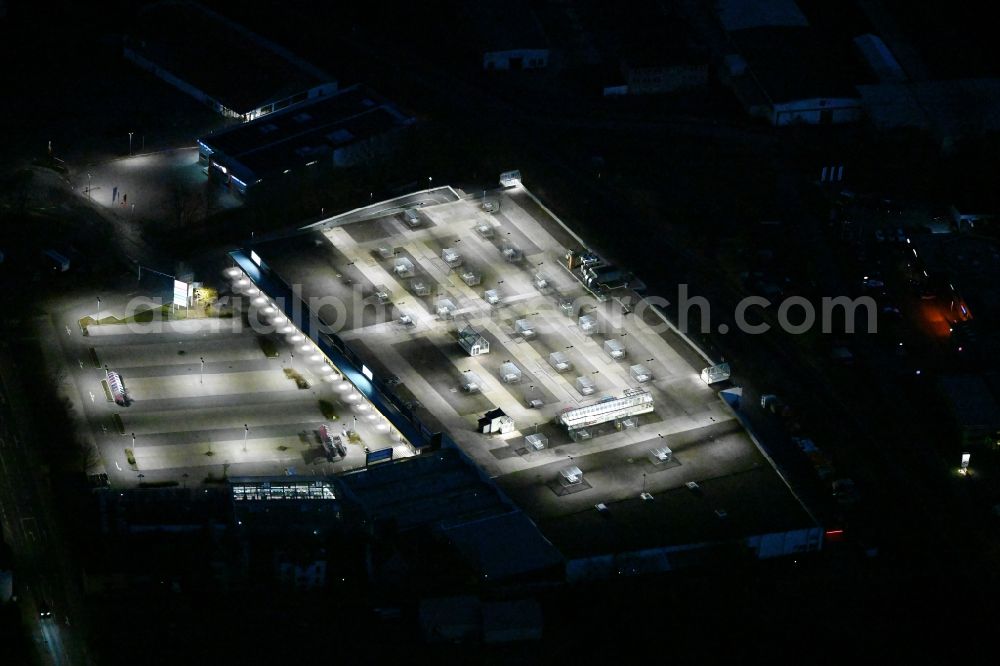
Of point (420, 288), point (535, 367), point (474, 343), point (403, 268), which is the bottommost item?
point (535, 367)

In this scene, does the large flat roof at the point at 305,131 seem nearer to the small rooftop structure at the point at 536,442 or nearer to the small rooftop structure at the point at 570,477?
the small rooftop structure at the point at 536,442

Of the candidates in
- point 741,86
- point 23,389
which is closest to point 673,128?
point 741,86

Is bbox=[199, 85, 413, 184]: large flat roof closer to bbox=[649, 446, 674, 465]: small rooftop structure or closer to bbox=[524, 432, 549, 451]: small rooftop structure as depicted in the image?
bbox=[524, 432, 549, 451]: small rooftop structure

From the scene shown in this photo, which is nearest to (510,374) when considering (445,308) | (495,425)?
(495,425)

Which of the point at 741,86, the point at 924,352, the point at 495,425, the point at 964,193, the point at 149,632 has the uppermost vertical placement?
the point at 741,86

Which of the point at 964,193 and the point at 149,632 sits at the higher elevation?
the point at 964,193

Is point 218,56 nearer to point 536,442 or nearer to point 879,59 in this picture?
point 879,59

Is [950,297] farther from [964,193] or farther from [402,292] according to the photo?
[402,292]

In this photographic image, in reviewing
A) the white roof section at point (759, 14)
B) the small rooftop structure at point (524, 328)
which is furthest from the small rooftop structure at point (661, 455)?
the white roof section at point (759, 14)
